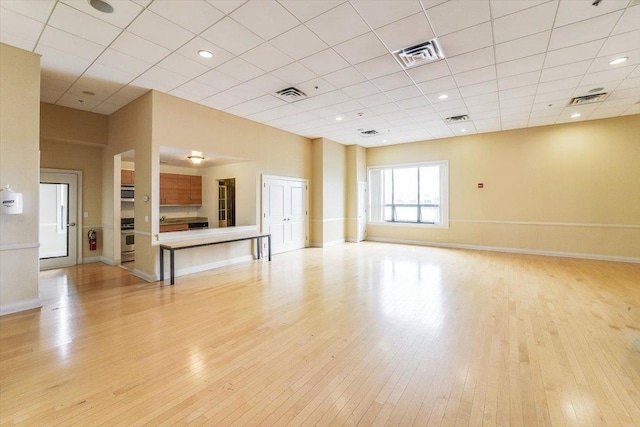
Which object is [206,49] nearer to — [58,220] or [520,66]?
[520,66]

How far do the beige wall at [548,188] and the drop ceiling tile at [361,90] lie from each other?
4642 mm

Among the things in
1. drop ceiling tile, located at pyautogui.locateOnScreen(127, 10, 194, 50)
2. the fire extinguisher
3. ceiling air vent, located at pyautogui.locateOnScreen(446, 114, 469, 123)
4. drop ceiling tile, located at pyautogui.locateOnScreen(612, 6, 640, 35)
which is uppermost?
ceiling air vent, located at pyautogui.locateOnScreen(446, 114, 469, 123)

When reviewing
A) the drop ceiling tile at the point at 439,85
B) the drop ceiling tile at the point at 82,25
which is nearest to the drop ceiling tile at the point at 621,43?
the drop ceiling tile at the point at 439,85

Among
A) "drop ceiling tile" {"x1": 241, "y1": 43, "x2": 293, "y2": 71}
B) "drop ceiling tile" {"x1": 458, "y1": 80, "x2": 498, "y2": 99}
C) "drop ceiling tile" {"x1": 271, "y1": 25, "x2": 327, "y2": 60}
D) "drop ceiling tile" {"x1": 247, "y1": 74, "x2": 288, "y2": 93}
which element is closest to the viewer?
"drop ceiling tile" {"x1": 271, "y1": 25, "x2": 327, "y2": 60}

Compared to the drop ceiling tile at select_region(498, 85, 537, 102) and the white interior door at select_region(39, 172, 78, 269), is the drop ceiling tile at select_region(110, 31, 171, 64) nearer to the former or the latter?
the white interior door at select_region(39, 172, 78, 269)

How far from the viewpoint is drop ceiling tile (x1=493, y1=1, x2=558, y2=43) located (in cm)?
292

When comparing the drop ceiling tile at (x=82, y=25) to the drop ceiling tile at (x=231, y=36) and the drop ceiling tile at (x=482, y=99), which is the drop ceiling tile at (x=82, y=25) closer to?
the drop ceiling tile at (x=231, y=36)

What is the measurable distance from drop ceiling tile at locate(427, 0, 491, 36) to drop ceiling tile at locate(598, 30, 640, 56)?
178 cm

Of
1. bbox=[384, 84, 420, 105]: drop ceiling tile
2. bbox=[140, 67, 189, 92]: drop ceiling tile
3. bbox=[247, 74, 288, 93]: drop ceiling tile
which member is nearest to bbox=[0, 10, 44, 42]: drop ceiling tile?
bbox=[140, 67, 189, 92]: drop ceiling tile

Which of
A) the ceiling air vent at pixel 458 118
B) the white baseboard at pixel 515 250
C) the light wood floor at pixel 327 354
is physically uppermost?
the ceiling air vent at pixel 458 118

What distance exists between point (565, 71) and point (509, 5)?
7.47 ft

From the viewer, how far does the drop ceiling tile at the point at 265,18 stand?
2871 mm

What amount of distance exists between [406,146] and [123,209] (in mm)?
8449

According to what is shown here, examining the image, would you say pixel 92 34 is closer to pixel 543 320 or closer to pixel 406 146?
pixel 543 320
